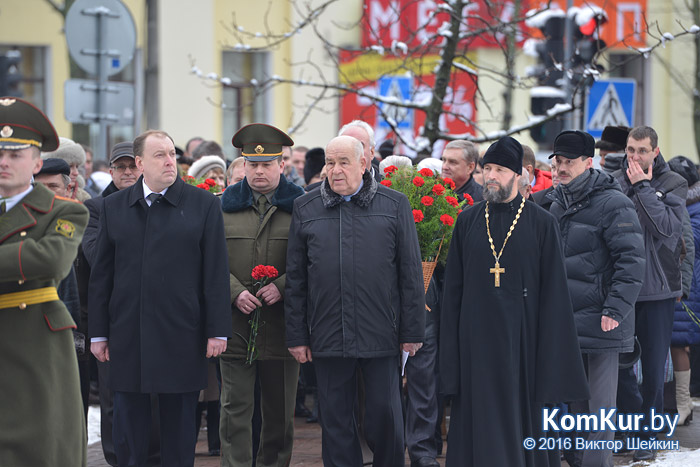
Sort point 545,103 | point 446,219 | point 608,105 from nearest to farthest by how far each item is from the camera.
A: 1. point 446,219
2. point 608,105
3. point 545,103

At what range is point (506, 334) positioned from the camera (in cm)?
657

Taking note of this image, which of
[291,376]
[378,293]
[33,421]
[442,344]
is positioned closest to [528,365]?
[442,344]

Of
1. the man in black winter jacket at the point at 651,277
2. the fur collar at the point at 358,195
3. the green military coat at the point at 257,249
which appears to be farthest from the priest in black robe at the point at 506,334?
the man in black winter jacket at the point at 651,277

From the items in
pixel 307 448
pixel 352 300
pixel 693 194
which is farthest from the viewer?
pixel 693 194

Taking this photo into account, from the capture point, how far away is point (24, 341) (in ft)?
17.2

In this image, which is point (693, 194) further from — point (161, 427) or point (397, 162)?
point (161, 427)

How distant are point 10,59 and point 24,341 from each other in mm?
15588

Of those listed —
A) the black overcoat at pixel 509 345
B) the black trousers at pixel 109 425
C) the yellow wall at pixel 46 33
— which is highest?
the yellow wall at pixel 46 33

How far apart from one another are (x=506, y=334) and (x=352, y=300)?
0.94 meters

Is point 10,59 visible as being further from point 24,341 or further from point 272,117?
point 24,341

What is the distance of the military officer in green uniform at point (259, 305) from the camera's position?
7254mm

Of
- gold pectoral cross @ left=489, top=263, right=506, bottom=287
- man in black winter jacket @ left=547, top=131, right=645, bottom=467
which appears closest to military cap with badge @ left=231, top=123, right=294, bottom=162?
gold pectoral cross @ left=489, top=263, right=506, bottom=287

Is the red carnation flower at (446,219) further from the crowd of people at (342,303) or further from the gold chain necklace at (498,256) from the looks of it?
the gold chain necklace at (498,256)

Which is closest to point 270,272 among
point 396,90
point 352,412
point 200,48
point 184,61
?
point 352,412
